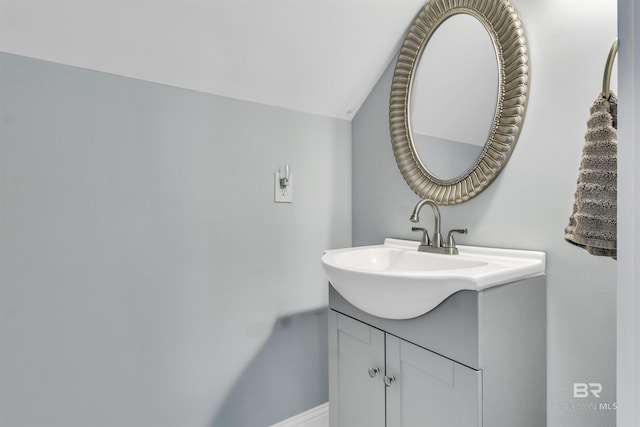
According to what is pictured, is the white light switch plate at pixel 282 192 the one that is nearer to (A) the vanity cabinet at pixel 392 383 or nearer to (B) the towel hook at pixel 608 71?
(A) the vanity cabinet at pixel 392 383

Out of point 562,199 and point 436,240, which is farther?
point 436,240

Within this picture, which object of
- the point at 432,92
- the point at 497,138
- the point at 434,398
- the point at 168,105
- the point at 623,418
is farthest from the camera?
the point at 432,92

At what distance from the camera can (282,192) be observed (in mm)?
1530

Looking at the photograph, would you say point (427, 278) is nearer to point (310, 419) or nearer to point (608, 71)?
point (608, 71)

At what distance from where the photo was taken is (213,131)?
1.36 metres

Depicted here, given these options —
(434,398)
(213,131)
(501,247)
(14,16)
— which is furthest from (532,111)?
(14,16)

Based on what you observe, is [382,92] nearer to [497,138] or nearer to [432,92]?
[432,92]

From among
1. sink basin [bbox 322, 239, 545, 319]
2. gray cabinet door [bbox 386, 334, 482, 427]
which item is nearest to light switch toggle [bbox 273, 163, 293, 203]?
sink basin [bbox 322, 239, 545, 319]

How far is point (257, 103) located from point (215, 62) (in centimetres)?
23

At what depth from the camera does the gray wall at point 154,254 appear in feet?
3.43

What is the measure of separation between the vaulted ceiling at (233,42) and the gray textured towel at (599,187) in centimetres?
96

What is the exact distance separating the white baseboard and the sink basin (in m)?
0.83

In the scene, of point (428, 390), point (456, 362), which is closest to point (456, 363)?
point (456, 362)

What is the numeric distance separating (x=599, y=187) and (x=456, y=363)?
0.50 m
